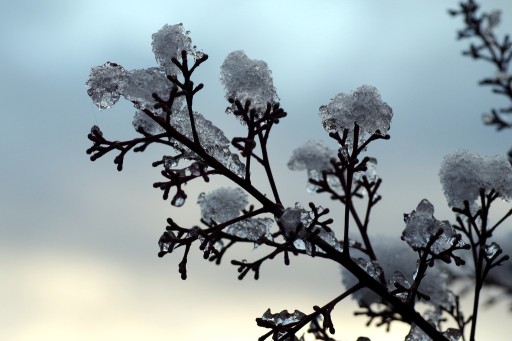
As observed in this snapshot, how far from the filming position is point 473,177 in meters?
3.53

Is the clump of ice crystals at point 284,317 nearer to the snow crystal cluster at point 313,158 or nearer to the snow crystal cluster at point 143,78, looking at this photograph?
the snow crystal cluster at point 313,158

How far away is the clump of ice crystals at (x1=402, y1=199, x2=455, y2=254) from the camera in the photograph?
3229 mm

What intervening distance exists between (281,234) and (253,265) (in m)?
0.31

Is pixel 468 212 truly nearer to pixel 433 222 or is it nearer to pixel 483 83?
pixel 433 222

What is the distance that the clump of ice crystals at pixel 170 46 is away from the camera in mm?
3301

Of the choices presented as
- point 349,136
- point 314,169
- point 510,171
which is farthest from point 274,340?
point 510,171

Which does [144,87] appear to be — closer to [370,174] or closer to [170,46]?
[170,46]

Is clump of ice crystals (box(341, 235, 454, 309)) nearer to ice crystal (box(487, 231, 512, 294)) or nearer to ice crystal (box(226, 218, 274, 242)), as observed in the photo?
ice crystal (box(226, 218, 274, 242))

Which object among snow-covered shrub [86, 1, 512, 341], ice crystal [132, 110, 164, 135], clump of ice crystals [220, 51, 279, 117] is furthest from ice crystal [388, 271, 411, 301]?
ice crystal [132, 110, 164, 135]

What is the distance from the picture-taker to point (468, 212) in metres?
3.58

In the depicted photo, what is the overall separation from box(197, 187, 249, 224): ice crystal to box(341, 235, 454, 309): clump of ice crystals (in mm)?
1719

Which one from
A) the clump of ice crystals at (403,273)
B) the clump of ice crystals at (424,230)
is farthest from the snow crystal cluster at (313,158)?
the clump of ice crystals at (403,273)

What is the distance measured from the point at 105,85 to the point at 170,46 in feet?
1.38

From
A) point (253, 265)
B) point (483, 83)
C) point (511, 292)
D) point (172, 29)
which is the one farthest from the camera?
point (511, 292)
